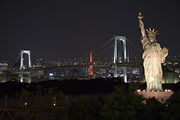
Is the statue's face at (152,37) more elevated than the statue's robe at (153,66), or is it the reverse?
the statue's face at (152,37)

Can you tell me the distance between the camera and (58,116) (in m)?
5.02

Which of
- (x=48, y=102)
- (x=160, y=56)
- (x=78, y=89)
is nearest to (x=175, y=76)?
(x=78, y=89)

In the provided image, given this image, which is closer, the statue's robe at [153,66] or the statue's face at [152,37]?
the statue's robe at [153,66]

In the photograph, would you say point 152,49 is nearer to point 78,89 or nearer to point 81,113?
point 81,113

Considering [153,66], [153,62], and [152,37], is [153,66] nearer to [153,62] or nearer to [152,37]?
[153,62]

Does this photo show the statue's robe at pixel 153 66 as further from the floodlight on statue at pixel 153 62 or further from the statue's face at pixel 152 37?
the statue's face at pixel 152 37

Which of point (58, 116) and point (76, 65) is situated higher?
point (76, 65)

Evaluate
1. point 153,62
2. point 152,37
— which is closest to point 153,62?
point 153,62

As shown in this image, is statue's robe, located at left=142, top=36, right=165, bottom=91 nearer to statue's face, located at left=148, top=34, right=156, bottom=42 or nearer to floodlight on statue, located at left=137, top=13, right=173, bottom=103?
floodlight on statue, located at left=137, top=13, right=173, bottom=103

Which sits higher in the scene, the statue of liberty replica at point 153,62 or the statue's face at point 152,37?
the statue's face at point 152,37

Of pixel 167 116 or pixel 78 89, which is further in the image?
pixel 78 89

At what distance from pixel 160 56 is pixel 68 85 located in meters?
22.4

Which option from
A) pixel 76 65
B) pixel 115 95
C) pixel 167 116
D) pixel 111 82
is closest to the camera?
pixel 167 116

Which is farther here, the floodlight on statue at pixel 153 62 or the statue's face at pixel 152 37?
the statue's face at pixel 152 37
